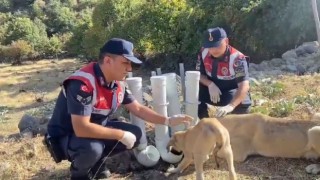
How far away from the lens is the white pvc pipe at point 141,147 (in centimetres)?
456

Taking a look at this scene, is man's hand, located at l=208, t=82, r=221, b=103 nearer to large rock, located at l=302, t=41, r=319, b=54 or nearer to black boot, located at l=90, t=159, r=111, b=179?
black boot, located at l=90, t=159, r=111, b=179

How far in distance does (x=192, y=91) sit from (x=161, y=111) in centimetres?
44

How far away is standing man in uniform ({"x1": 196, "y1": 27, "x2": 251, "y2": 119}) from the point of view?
4.86 meters

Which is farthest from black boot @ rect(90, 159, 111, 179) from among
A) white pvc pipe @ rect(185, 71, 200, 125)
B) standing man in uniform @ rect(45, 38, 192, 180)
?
white pvc pipe @ rect(185, 71, 200, 125)

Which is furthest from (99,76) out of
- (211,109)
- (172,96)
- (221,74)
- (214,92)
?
(211,109)

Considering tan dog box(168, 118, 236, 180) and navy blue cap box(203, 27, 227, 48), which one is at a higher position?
navy blue cap box(203, 27, 227, 48)

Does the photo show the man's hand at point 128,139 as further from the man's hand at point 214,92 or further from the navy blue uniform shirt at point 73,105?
the man's hand at point 214,92

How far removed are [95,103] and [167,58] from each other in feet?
48.1

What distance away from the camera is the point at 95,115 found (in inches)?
159

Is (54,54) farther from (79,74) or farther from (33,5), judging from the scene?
(79,74)

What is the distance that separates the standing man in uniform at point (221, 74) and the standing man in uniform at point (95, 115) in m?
1.00

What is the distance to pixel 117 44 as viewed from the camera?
12.4 feet

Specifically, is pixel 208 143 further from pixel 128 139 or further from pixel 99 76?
pixel 99 76

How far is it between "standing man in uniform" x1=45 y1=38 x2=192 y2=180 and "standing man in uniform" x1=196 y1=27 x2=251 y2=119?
3.28 ft
